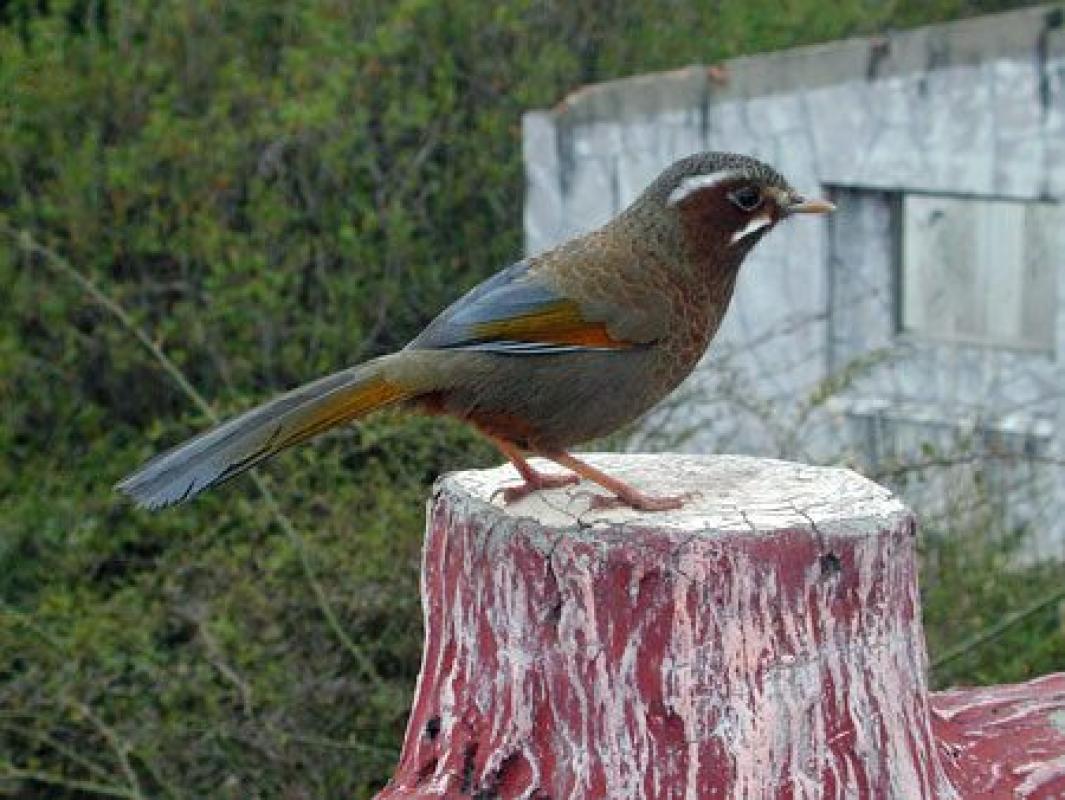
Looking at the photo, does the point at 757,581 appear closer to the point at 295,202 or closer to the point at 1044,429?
the point at 1044,429

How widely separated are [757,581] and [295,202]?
7260 millimetres

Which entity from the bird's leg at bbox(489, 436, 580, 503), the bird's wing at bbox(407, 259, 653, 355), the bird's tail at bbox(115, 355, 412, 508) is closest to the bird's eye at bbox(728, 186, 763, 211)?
the bird's wing at bbox(407, 259, 653, 355)

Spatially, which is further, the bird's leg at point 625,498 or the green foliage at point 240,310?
the green foliage at point 240,310

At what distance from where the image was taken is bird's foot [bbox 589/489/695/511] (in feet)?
12.5

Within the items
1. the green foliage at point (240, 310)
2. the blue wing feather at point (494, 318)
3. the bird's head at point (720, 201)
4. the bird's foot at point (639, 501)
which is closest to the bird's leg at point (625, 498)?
the bird's foot at point (639, 501)

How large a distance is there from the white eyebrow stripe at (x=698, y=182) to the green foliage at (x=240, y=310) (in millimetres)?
2433

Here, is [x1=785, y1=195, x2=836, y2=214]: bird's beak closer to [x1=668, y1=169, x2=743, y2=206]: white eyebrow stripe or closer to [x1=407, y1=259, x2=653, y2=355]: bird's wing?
[x1=668, y1=169, x2=743, y2=206]: white eyebrow stripe

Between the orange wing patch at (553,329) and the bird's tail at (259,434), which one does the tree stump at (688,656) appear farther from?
the orange wing patch at (553,329)

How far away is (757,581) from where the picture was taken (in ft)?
11.8

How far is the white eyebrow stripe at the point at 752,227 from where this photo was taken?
4.24m

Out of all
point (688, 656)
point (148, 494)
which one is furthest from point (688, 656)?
point (148, 494)

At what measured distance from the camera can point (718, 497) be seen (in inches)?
154

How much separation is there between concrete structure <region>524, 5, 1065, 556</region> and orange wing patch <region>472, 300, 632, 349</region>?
4.78 meters

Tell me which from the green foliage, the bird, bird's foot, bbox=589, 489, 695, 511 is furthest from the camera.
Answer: the green foliage
